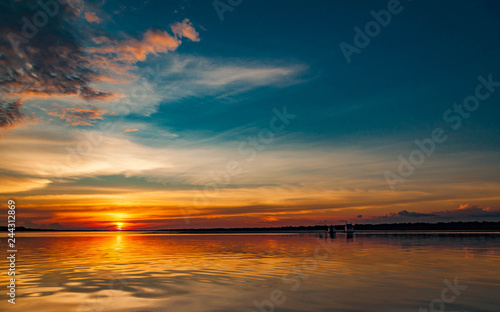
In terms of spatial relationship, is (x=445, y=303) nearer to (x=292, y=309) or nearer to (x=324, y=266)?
(x=292, y=309)

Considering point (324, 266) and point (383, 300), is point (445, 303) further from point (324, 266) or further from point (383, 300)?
point (324, 266)

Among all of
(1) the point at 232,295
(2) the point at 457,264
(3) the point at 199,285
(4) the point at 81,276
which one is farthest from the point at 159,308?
(2) the point at 457,264

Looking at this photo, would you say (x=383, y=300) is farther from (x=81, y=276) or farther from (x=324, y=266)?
(x=81, y=276)

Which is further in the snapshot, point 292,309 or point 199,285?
point 199,285

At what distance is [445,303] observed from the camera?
48.5 feet

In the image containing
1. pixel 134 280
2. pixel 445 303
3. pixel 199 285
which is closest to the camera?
pixel 445 303

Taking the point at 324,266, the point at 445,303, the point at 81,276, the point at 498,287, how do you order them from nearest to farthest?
the point at 445,303 < the point at 498,287 < the point at 81,276 < the point at 324,266

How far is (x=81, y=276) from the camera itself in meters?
22.2

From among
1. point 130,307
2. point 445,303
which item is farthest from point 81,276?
point 445,303

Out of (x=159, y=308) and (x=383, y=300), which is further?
(x=383, y=300)

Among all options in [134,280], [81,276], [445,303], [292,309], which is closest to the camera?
[292,309]

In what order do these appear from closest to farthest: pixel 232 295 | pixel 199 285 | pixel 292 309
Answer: pixel 292 309
pixel 232 295
pixel 199 285

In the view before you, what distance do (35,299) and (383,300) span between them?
15.4 metres

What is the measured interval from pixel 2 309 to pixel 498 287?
22894 millimetres
